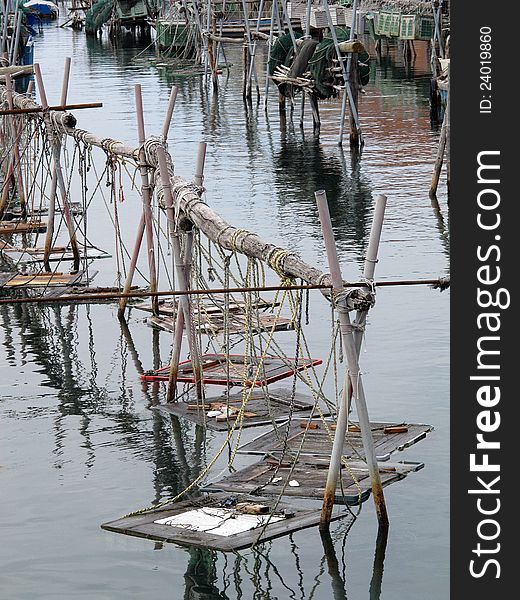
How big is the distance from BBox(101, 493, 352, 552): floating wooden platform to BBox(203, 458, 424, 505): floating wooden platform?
0.19 m

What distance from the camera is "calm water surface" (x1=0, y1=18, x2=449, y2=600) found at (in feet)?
47.7

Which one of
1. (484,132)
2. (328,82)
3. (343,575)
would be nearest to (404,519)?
(343,575)

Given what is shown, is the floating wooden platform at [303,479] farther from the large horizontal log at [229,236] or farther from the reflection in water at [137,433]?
the large horizontal log at [229,236]

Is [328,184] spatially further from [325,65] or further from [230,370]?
[230,370]

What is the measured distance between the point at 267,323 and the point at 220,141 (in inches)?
1074

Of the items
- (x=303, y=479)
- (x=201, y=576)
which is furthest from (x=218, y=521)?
(x=303, y=479)

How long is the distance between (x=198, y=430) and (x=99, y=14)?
290ft

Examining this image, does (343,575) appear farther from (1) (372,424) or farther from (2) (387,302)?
(2) (387,302)

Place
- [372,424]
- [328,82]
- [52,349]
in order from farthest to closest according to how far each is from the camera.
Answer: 1. [328,82]
2. [52,349]
3. [372,424]

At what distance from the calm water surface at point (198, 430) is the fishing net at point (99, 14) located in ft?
208

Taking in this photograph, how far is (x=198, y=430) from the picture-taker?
19.4 meters

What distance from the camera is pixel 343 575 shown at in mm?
14492

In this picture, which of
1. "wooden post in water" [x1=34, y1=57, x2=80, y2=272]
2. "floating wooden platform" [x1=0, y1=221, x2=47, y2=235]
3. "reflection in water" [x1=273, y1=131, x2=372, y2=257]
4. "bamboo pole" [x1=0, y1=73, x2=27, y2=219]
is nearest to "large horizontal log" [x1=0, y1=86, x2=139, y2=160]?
"wooden post in water" [x1=34, y1=57, x2=80, y2=272]

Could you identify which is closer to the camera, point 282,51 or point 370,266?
point 370,266
